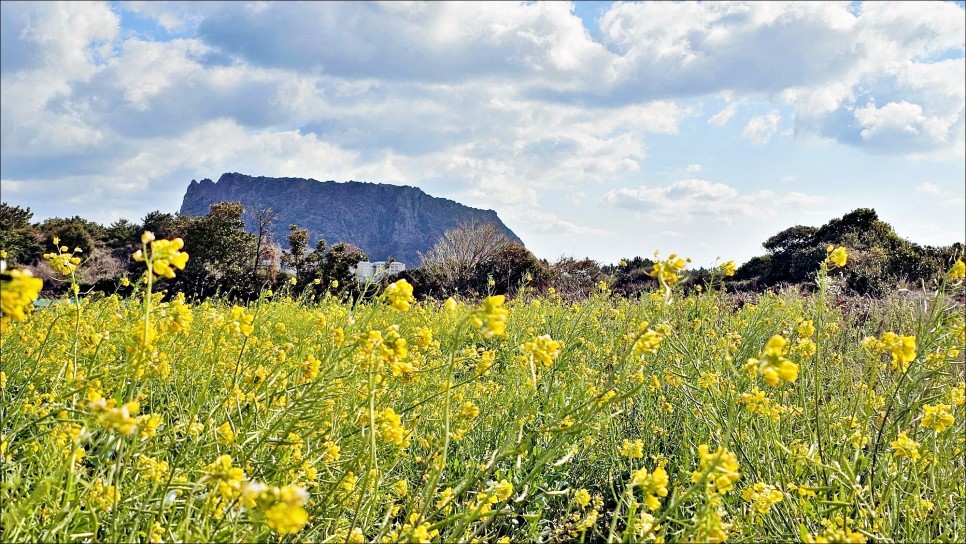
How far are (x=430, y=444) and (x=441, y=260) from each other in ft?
62.5

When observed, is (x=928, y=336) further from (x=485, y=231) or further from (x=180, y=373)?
(x=485, y=231)

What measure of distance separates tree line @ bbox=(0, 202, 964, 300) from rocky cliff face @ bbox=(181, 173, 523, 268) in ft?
301

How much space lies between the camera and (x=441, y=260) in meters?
22.1

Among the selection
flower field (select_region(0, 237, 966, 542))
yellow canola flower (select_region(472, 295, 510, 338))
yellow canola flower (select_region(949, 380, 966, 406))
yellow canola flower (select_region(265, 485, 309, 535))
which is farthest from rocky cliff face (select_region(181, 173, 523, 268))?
yellow canola flower (select_region(265, 485, 309, 535))

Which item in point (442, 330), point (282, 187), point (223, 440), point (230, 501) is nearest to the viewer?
point (230, 501)

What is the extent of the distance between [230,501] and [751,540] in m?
1.64

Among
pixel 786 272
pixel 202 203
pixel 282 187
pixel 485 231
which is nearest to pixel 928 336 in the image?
pixel 786 272

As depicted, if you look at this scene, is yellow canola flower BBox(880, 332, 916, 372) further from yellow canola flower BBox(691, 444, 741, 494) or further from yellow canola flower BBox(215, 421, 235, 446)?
yellow canola flower BBox(215, 421, 235, 446)

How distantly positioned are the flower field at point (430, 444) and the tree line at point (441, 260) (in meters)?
13.0

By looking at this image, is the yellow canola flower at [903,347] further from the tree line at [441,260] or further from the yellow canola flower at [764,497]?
the tree line at [441,260]

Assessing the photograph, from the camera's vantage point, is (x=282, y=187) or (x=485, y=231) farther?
(x=282, y=187)

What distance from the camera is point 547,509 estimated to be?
2936 millimetres

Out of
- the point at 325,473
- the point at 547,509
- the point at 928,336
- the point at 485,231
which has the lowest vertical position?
the point at 547,509

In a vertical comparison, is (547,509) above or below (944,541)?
below
